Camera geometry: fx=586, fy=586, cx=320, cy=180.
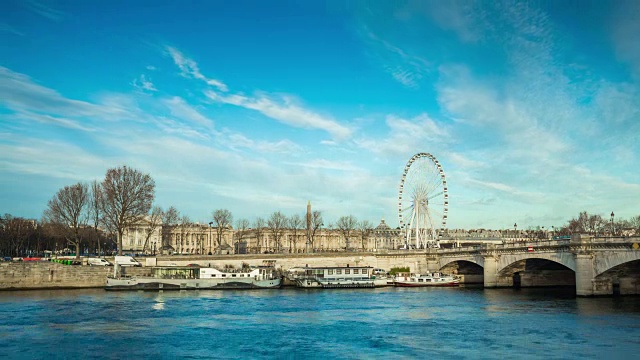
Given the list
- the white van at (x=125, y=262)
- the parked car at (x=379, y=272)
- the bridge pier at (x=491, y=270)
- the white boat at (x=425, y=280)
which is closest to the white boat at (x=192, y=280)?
the white van at (x=125, y=262)

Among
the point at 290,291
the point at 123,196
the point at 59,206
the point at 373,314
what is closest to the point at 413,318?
the point at 373,314

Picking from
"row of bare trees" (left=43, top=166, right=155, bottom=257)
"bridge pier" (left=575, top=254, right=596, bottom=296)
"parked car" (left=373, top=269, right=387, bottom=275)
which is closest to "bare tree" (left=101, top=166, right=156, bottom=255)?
"row of bare trees" (left=43, top=166, right=155, bottom=257)

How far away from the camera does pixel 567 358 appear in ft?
102

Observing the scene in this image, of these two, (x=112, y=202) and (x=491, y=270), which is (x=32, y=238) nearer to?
(x=112, y=202)

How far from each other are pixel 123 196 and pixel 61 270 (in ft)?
51.8

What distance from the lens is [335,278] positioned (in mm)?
77500

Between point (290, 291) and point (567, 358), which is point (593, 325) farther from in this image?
point (290, 291)

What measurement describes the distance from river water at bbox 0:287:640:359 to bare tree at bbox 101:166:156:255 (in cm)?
2238

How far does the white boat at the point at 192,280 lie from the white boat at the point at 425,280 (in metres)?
18.2

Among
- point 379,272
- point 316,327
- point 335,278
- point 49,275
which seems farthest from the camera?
point 379,272

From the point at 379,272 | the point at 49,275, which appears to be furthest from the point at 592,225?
the point at 49,275

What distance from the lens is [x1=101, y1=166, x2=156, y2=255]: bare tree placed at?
8425cm

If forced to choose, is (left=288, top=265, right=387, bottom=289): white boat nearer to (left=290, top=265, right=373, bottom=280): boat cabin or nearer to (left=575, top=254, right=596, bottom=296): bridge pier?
(left=290, top=265, right=373, bottom=280): boat cabin

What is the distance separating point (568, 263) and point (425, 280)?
84.5ft
